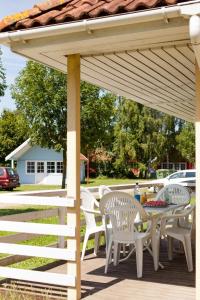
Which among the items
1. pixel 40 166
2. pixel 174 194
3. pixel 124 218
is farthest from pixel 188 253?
pixel 40 166

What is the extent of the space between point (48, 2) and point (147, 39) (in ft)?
4.13

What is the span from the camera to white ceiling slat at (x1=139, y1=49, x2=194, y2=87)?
538cm

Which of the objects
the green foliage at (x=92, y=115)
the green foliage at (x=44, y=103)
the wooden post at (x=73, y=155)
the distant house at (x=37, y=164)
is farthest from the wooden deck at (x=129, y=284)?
the distant house at (x=37, y=164)

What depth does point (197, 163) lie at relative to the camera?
4.45 metres

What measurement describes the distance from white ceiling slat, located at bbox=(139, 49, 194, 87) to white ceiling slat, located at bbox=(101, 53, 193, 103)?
26 cm

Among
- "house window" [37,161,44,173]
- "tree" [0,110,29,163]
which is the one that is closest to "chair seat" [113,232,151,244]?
"house window" [37,161,44,173]

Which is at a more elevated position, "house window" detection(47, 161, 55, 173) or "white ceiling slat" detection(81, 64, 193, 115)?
"white ceiling slat" detection(81, 64, 193, 115)

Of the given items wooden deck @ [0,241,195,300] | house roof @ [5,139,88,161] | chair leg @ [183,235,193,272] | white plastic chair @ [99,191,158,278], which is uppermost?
house roof @ [5,139,88,161]

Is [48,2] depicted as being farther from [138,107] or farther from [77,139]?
[138,107]

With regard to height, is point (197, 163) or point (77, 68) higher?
point (77, 68)

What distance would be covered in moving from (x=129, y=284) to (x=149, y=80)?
310cm

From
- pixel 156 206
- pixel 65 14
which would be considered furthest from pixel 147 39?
A: pixel 156 206

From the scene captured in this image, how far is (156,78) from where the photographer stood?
6906 mm

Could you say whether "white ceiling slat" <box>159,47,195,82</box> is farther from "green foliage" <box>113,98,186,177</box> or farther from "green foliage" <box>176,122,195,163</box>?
"green foliage" <box>113,98,186,177</box>
